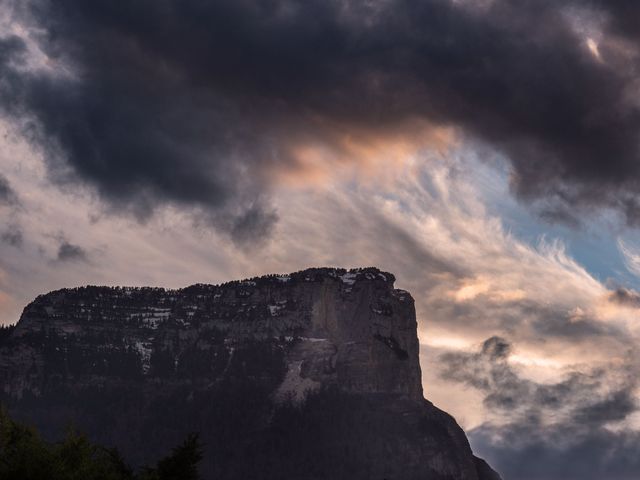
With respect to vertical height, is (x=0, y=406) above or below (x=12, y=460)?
above

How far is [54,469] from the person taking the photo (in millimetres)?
94875

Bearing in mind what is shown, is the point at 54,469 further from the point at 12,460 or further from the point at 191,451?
the point at 191,451

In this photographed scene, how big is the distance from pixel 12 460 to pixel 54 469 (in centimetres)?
397

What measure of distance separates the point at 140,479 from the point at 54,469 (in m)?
8.34

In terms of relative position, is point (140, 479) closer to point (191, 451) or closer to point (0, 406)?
point (191, 451)

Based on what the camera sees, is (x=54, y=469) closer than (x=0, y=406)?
Yes

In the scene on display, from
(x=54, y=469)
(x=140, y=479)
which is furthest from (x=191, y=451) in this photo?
(x=54, y=469)

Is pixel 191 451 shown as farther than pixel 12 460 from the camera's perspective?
Yes

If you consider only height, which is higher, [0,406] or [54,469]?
[0,406]

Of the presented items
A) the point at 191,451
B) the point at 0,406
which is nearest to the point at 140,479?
the point at 191,451

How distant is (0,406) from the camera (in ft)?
342

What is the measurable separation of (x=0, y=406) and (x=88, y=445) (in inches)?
348

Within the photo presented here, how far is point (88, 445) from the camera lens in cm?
10369

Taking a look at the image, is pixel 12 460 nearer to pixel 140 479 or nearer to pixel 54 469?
pixel 54 469
